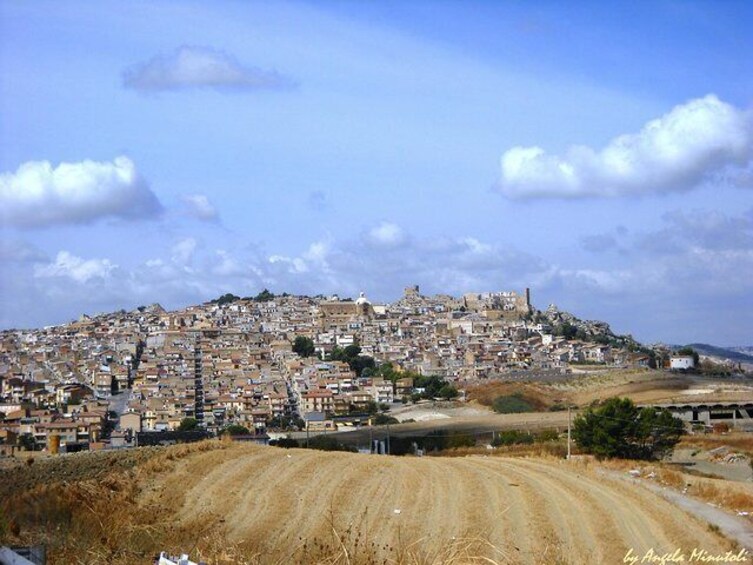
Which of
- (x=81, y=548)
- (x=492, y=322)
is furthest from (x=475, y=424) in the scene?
(x=492, y=322)

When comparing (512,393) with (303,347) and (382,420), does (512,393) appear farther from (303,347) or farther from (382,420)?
(303,347)

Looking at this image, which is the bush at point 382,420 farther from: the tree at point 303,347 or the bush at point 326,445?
the tree at point 303,347

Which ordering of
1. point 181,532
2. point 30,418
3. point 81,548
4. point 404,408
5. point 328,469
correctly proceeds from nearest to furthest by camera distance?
point 81,548 → point 181,532 → point 328,469 → point 30,418 → point 404,408

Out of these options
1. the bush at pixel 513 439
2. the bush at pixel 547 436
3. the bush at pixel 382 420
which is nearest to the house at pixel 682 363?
the bush at pixel 382 420

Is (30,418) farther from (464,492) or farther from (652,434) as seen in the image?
(464,492)

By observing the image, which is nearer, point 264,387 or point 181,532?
point 181,532

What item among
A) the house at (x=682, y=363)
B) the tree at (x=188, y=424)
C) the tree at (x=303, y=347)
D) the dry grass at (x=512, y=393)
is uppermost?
the tree at (x=303, y=347)

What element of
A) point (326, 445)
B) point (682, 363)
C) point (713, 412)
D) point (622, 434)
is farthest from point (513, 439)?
point (682, 363)

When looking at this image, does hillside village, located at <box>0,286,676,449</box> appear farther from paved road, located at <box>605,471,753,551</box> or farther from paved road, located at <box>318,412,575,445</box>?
paved road, located at <box>605,471,753,551</box>
